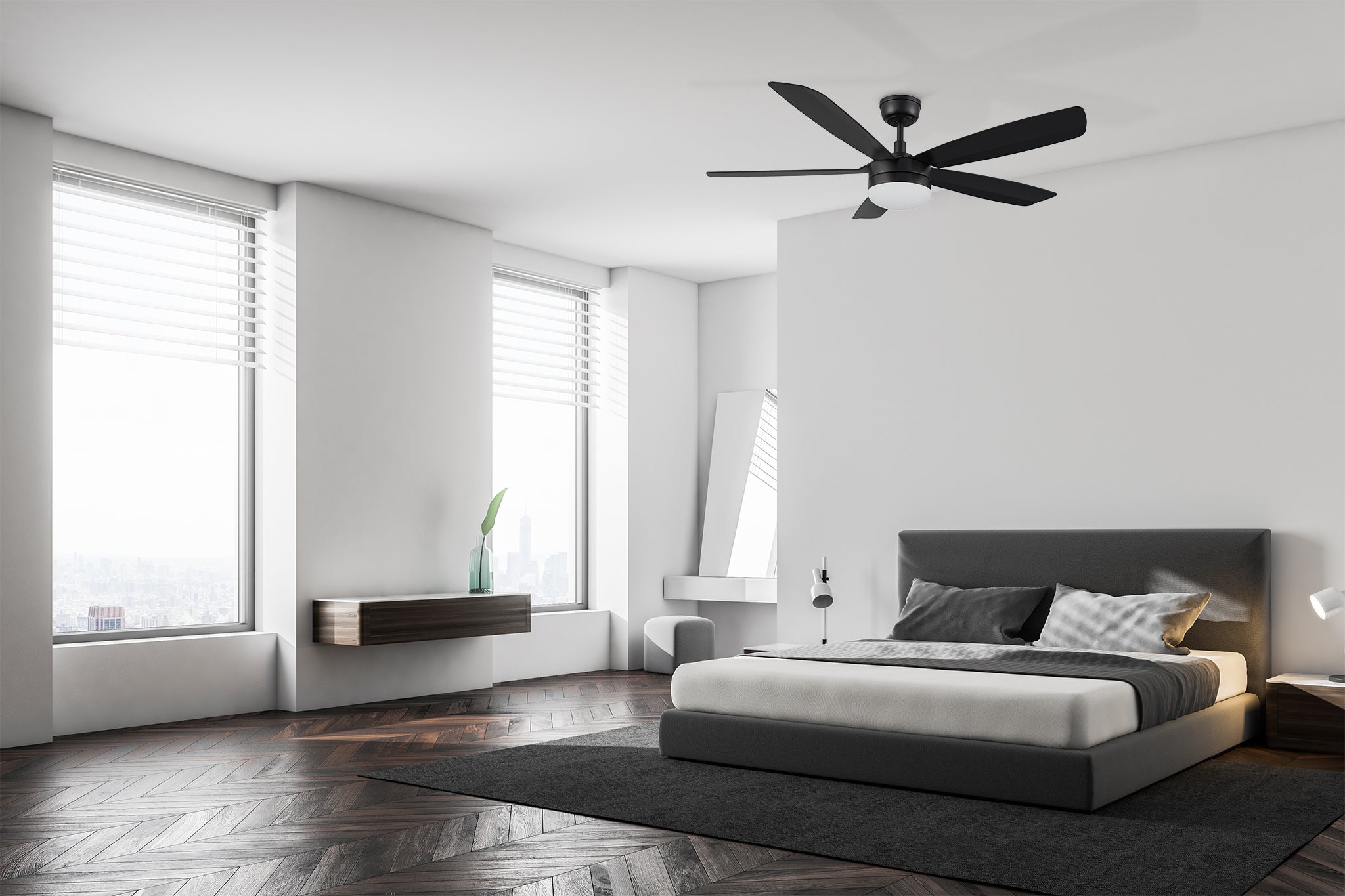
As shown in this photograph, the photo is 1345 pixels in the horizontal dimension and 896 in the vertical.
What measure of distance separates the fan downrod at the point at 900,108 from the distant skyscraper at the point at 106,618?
14.5ft

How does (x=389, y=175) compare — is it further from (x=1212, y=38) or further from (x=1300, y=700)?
(x=1300, y=700)

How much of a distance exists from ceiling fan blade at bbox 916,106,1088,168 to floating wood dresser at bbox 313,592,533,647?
3.61m

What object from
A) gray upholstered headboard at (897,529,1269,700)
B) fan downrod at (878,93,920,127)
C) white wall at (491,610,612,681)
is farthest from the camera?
white wall at (491,610,612,681)

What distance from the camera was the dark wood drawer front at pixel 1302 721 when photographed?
487 cm

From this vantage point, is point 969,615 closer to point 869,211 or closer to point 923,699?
point 923,699

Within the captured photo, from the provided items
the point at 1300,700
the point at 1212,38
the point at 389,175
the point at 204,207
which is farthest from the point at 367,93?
the point at 1300,700

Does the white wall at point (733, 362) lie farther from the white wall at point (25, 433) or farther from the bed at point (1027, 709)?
the white wall at point (25, 433)

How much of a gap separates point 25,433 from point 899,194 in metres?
3.95

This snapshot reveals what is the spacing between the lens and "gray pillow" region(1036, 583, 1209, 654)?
5113 millimetres

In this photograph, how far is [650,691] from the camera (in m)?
7.04

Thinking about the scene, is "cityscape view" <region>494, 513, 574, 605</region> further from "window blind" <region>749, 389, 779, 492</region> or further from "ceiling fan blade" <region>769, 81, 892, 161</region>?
"ceiling fan blade" <region>769, 81, 892, 161</region>

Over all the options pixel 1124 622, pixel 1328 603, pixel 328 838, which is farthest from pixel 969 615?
pixel 328 838

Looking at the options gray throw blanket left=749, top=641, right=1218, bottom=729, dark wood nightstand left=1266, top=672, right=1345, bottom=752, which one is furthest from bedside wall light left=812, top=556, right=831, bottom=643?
dark wood nightstand left=1266, top=672, right=1345, bottom=752

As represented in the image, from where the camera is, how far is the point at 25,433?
16.8ft
